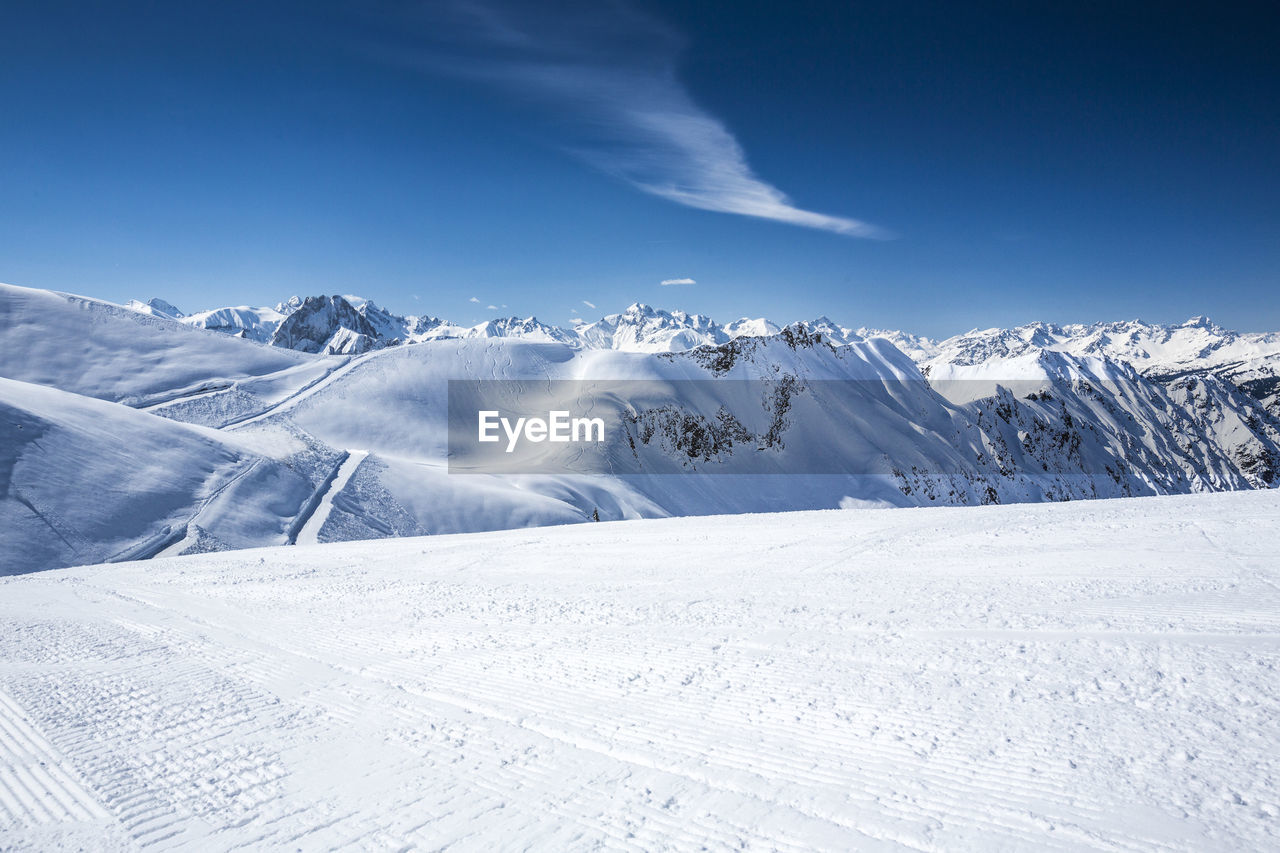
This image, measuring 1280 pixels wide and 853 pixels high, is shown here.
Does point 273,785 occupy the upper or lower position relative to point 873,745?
lower

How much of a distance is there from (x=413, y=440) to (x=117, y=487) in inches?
1119

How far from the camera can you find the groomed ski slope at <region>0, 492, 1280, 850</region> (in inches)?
183

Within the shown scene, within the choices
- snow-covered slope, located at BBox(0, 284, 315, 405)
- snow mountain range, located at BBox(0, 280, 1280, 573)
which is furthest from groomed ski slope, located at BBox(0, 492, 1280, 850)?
snow-covered slope, located at BBox(0, 284, 315, 405)

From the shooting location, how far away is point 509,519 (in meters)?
40.2

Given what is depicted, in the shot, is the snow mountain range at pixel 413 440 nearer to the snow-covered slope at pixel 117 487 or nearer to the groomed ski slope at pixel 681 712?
the snow-covered slope at pixel 117 487

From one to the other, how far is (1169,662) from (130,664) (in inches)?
566

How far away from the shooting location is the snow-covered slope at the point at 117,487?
26.2 metres

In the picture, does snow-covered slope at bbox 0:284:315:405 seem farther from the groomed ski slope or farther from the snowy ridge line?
the groomed ski slope

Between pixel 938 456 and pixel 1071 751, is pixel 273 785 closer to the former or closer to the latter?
pixel 1071 751

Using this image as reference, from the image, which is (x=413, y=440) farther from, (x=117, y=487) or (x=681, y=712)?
(x=681, y=712)

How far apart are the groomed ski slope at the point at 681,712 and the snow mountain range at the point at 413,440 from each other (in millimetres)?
20906

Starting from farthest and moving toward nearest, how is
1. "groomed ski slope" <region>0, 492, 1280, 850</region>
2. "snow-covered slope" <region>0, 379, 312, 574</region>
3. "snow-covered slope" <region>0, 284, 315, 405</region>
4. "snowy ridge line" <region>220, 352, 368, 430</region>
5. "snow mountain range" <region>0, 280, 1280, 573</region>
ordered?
"snow-covered slope" <region>0, 284, 315, 405</region>, "snowy ridge line" <region>220, 352, 368, 430</region>, "snow mountain range" <region>0, 280, 1280, 573</region>, "snow-covered slope" <region>0, 379, 312, 574</region>, "groomed ski slope" <region>0, 492, 1280, 850</region>

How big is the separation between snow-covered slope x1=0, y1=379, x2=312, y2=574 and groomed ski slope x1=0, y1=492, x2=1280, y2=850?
16.9m

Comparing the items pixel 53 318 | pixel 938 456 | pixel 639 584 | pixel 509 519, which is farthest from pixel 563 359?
pixel 639 584
